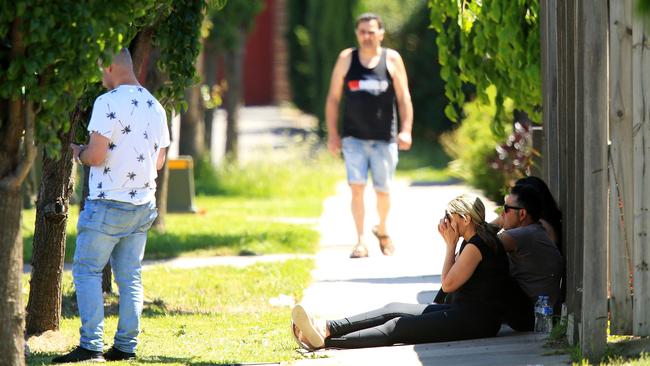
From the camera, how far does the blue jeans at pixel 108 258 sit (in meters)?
5.80

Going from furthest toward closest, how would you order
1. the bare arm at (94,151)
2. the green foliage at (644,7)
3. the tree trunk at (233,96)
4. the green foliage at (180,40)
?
1. the tree trunk at (233,96)
2. the green foliage at (180,40)
3. the bare arm at (94,151)
4. the green foliage at (644,7)

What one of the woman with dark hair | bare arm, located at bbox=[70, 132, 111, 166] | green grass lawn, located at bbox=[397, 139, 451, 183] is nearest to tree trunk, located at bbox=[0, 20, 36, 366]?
bare arm, located at bbox=[70, 132, 111, 166]

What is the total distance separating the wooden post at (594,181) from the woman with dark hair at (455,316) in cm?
85

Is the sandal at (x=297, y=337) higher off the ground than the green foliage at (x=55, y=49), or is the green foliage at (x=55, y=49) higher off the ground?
the green foliage at (x=55, y=49)

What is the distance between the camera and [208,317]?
7.44 metres

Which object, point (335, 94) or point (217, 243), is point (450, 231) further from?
point (217, 243)

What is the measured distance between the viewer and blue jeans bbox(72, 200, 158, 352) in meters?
5.80

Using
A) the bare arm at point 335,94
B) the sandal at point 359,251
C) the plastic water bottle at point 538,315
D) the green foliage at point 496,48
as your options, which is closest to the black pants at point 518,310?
the plastic water bottle at point 538,315

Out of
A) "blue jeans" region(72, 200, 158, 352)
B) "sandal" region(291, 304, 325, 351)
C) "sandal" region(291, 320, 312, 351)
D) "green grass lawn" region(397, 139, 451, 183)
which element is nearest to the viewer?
"blue jeans" region(72, 200, 158, 352)

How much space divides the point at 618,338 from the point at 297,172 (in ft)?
36.7

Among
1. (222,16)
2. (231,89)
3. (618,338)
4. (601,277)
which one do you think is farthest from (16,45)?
(231,89)

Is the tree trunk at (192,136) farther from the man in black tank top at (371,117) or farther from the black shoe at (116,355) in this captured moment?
the black shoe at (116,355)

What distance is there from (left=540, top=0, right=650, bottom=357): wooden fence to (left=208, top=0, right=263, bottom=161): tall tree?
1057 centimetres

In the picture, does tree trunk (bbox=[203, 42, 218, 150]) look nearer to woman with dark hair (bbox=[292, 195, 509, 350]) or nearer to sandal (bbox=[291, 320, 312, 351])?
woman with dark hair (bbox=[292, 195, 509, 350])
